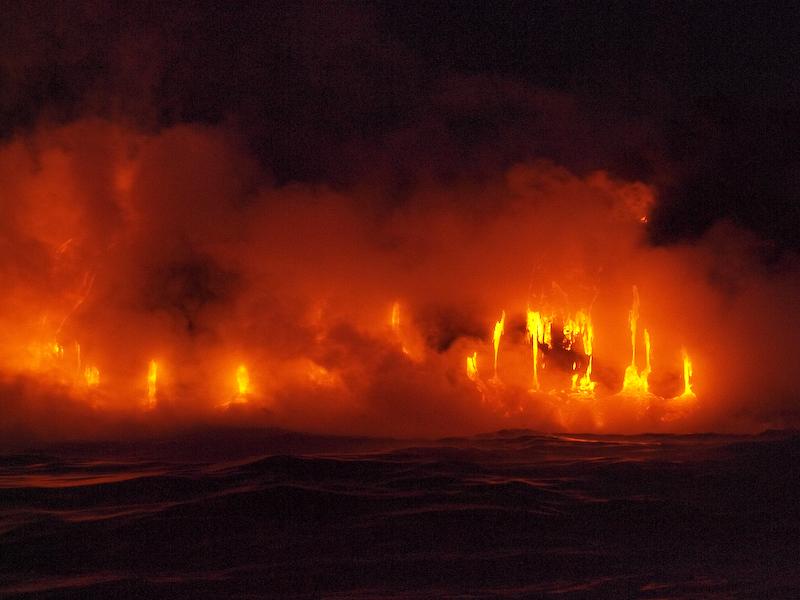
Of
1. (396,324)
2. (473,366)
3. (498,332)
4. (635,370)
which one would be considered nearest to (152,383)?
(396,324)

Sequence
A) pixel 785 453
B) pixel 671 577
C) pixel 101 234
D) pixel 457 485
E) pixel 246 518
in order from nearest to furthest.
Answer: pixel 671 577
pixel 246 518
pixel 457 485
pixel 785 453
pixel 101 234

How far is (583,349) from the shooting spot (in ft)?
59.2

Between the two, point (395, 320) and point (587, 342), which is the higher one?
point (395, 320)

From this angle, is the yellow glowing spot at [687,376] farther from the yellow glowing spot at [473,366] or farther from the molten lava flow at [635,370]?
the yellow glowing spot at [473,366]

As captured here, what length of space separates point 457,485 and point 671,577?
362 centimetres

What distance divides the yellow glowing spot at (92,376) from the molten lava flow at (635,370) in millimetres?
9426

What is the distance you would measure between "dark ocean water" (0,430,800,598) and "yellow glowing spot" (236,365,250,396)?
4895mm

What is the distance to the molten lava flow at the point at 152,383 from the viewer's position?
17.2m

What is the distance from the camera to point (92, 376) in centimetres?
1722

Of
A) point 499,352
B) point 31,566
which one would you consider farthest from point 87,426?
point 31,566

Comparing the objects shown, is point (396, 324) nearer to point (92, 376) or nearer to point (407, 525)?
point (92, 376)

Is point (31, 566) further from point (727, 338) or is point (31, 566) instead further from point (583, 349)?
point (727, 338)

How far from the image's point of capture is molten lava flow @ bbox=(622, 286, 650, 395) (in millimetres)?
17453

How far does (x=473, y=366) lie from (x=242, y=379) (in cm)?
425
